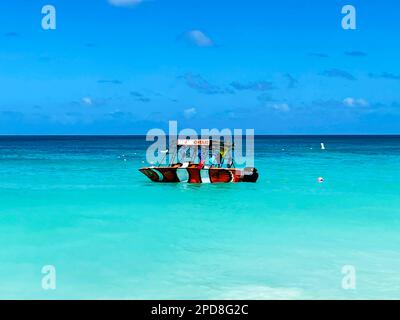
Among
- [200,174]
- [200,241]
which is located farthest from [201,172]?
[200,241]

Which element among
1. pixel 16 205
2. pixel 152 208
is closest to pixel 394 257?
pixel 152 208

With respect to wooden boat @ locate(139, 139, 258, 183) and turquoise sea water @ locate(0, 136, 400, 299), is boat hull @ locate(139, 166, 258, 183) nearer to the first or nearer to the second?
wooden boat @ locate(139, 139, 258, 183)

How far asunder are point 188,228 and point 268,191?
9.50 metres

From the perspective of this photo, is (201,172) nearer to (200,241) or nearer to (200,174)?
(200,174)

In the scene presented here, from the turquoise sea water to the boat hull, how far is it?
1.50ft

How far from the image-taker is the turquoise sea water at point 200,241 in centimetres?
1092

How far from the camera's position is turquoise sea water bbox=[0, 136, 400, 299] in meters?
10.9

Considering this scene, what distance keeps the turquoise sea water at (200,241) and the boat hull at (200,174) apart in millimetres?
458

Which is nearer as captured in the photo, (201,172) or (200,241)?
(200,241)

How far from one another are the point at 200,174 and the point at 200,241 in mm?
11524

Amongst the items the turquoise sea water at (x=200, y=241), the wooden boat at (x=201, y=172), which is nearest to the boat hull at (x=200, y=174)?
the wooden boat at (x=201, y=172)

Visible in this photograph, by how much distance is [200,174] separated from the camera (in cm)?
2625
